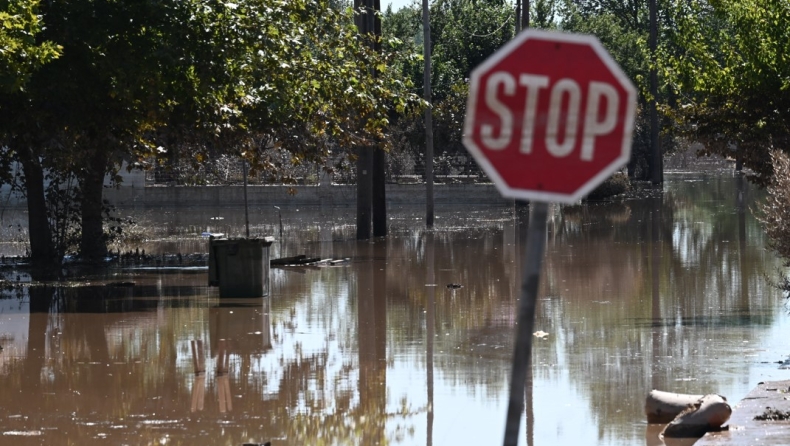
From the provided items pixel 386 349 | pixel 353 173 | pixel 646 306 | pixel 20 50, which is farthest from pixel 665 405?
pixel 353 173

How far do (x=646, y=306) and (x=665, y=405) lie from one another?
686 cm

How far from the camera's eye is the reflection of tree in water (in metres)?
10.5

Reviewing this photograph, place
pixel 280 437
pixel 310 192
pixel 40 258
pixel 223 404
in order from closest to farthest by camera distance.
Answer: pixel 280 437
pixel 223 404
pixel 40 258
pixel 310 192

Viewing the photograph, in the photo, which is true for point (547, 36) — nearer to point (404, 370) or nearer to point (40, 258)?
point (404, 370)

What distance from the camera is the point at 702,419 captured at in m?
8.05

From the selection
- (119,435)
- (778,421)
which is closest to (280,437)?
(119,435)

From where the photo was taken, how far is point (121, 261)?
23.0 metres

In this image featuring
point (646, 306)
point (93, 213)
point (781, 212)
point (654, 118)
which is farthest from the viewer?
point (654, 118)

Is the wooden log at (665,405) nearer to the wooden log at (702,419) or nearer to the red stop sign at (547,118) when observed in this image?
the wooden log at (702,419)

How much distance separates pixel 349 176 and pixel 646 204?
12.4 m

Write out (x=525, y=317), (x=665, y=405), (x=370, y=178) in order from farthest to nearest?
(x=370, y=178), (x=665, y=405), (x=525, y=317)

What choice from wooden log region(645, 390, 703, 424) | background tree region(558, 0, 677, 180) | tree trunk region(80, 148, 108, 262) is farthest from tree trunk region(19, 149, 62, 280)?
background tree region(558, 0, 677, 180)

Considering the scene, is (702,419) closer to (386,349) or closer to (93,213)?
(386,349)

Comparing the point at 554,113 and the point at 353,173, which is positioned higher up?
the point at 554,113
